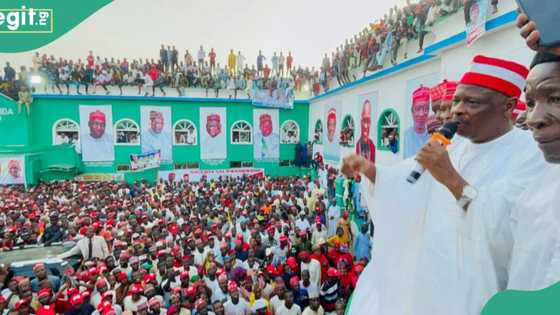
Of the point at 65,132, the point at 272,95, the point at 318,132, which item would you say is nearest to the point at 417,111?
the point at 318,132

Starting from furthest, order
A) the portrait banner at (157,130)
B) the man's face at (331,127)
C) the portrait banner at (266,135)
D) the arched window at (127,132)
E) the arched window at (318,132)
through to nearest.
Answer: the portrait banner at (266,135) → the portrait banner at (157,130) → the arched window at (127,132) → the arched window at (318,132) → the man's face at (331,127)

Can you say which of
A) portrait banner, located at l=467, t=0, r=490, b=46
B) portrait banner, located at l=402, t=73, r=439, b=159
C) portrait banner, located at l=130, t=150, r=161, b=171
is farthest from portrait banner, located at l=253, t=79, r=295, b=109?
portrait banner, located at l=467, t=0, r=490, b=46

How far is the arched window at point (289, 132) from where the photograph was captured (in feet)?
59.9

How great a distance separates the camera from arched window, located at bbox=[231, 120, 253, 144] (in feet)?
57.9

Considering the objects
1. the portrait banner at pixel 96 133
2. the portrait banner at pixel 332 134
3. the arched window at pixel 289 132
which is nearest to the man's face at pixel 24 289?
the portrait banner at pixel 332 134

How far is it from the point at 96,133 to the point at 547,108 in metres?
17.9

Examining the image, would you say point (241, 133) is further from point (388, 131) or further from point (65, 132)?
point (388, 131)

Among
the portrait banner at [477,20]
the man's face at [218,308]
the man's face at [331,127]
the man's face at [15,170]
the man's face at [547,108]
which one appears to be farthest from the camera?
the man's face at [331,127]

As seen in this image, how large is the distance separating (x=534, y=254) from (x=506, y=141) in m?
0.60

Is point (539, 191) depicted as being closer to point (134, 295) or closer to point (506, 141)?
point (506, 141)

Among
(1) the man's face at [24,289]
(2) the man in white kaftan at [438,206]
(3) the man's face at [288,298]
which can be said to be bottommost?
(3) the man's face at [288,298]

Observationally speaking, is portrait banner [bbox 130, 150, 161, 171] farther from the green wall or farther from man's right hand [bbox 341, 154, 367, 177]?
man's right hand [bbox 341, 154, 367, 177]

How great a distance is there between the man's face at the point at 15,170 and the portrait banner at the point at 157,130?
4.97 m

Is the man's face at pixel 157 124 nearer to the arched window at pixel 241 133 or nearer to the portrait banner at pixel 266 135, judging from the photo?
the arched window at pixel 241 133
